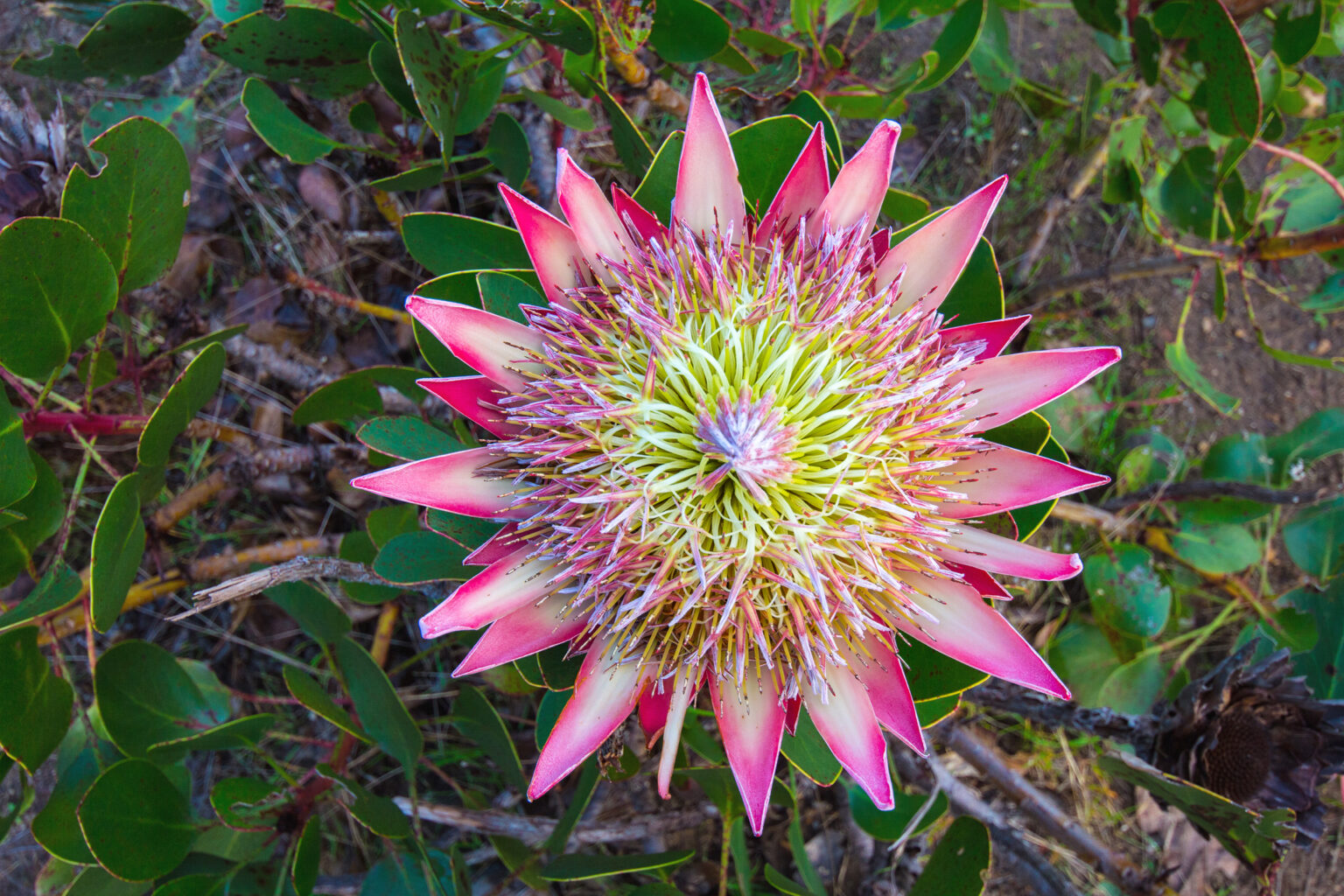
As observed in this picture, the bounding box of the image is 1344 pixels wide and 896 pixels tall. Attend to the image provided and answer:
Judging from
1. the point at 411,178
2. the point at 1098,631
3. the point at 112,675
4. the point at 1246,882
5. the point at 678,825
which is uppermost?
the point at 411,178

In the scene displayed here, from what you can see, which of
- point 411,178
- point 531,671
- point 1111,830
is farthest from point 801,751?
point 1111,830

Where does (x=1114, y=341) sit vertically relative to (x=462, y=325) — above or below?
below

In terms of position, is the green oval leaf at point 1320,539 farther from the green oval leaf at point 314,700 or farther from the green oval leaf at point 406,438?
the green oval leaf at point 314,700

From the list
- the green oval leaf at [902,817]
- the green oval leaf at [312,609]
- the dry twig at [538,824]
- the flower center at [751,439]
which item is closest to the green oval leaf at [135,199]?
the green oval leaf at [312,609]

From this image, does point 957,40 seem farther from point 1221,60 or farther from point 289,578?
point 289,578

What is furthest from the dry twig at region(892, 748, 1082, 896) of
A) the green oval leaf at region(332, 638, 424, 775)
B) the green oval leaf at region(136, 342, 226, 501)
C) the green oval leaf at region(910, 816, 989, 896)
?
the green oval leaf at region(136, 342, 226, 501)

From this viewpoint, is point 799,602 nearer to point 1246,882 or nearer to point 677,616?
point 677,616

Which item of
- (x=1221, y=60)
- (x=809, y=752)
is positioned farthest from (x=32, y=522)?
(x=1221, y=60)
